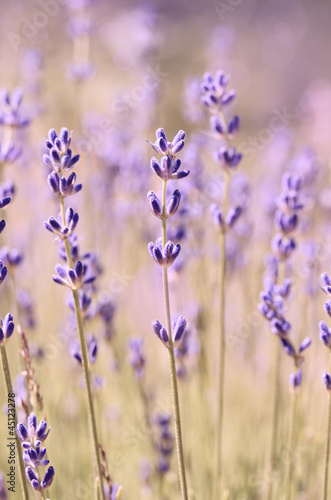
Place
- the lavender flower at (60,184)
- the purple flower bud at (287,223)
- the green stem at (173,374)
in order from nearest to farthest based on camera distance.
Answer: the green stem at (173,374) → the lavender flower at (60,184) → the purple flower bud at (287,223)

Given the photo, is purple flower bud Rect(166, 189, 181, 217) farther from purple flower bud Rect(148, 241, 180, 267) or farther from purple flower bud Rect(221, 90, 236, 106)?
purple flower bud Rect(221, 90, 236, 106)

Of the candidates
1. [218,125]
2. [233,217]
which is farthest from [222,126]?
[233,217]

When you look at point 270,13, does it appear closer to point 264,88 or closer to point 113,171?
point 264,88

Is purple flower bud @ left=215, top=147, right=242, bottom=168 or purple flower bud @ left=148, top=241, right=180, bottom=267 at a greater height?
purple flower bud @ left=215, top=147, right=242, bottom=168

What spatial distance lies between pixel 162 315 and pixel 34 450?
125 inches

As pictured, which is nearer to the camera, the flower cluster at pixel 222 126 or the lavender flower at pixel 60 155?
the lavender flower at pixel 60 155

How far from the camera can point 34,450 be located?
1122 millimetres

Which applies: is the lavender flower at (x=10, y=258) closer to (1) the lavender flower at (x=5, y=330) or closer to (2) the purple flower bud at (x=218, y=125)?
(1) the lavender flower at (x=5, y=330)

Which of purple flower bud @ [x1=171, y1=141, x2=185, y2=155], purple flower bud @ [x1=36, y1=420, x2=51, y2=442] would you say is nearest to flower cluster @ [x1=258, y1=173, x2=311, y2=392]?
purple flower bud @ [x1=171, y1=141, x2=185, y2=155]

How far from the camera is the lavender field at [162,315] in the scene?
47.9 inches

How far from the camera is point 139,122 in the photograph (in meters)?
4.01

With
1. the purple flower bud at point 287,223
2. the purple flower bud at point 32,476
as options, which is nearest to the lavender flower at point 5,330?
the purple flower bud at point 32,476

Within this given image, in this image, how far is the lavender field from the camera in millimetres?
1217

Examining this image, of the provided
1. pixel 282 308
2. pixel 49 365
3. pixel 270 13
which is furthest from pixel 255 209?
pixel 270 13
